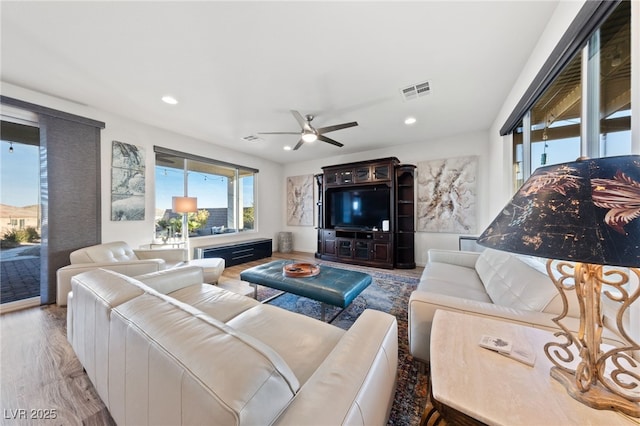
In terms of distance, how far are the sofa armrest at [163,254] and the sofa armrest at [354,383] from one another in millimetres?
3119

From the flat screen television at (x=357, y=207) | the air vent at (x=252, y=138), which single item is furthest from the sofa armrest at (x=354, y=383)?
the air vent at (x=252, y=138)

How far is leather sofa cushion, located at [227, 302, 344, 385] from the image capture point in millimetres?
1064

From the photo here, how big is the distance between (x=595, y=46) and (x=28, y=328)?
5157 millimetres

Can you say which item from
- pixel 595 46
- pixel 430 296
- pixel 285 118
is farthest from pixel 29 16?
pixel 595 46

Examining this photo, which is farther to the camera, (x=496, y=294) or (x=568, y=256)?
(x=496, y=294)

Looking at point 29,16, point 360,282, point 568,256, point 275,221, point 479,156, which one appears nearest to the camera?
point 568,256

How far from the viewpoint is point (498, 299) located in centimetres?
160

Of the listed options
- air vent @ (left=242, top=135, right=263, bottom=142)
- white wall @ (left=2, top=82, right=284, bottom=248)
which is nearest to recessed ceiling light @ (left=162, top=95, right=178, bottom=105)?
white wall @ (left=2, top=82, right=284, bottom=248)

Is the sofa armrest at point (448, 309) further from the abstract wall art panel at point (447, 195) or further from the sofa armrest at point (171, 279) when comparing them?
the abstract wall art panel at point (447, 195)

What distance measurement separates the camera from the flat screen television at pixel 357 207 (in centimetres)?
458

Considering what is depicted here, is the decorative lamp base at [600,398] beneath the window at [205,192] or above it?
beneath

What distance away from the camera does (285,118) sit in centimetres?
328

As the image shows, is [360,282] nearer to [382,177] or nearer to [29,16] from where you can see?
[382,177]

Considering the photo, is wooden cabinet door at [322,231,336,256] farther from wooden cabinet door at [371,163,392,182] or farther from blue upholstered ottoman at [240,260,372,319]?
blue upholstered ottoman at [240,260,372,319]
